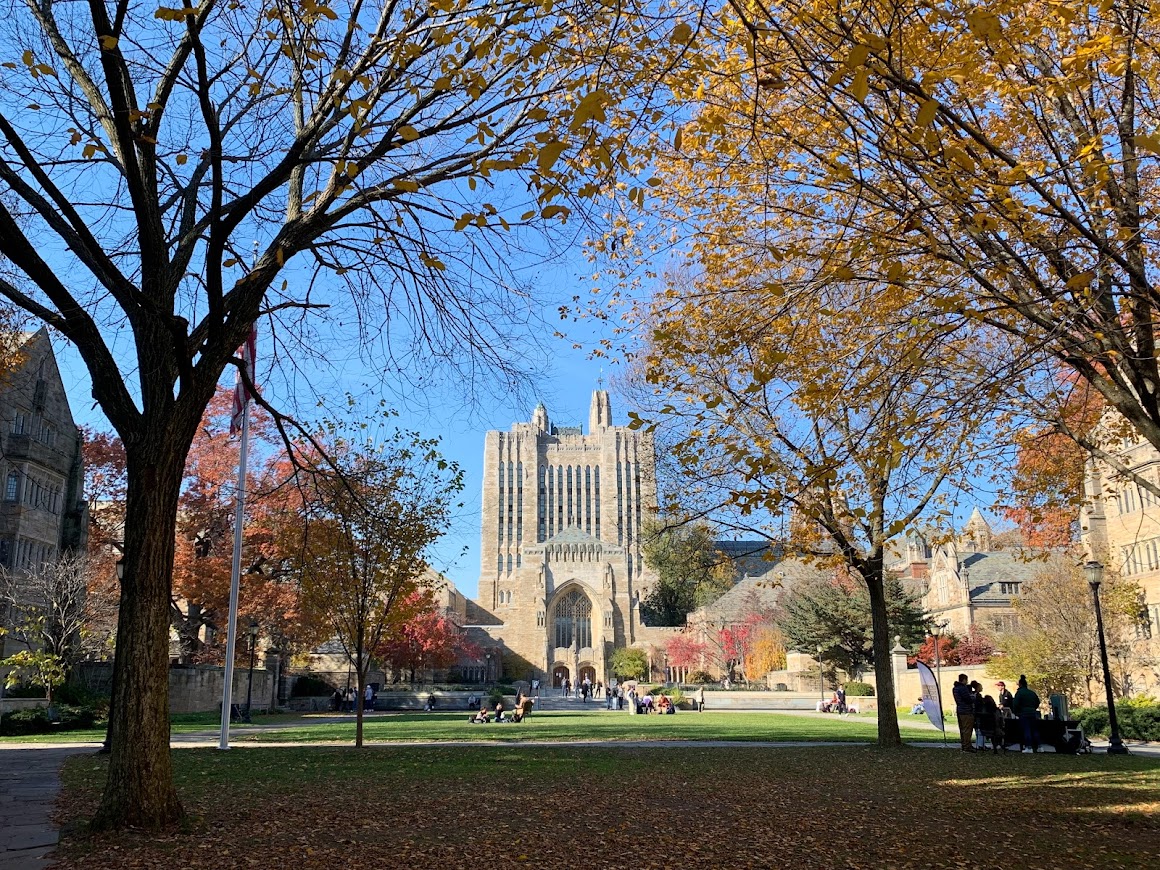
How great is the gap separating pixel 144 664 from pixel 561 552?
85.5 m

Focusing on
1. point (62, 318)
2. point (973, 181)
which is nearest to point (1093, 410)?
point (973, 181)

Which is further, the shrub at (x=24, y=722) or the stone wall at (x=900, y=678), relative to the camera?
the stone wall at (x=900, y=678)

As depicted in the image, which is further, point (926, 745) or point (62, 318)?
point (926, 745)

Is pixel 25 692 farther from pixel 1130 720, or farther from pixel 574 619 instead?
pixel 574 619

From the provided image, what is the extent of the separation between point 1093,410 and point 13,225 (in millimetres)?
12892

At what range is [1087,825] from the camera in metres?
8.31

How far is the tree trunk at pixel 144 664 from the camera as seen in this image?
7102mm

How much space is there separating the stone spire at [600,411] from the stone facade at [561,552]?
0.23 metres

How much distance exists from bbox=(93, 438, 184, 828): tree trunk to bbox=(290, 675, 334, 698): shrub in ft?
128

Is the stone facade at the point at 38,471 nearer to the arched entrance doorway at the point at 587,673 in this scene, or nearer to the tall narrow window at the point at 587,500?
the arched entrance doorway at the point at 587,673

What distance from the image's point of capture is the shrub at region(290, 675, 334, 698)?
145ft

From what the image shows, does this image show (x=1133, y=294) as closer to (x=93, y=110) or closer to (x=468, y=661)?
(x=93, y=110)

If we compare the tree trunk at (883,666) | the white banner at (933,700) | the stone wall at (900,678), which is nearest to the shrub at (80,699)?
the tree trunk at (883,666)

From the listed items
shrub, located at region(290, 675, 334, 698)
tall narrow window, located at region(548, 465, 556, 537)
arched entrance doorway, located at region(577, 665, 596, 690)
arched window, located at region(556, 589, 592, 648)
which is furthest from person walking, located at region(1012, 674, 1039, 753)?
tall narrow window, located at region(548, 465, 556, 537)
